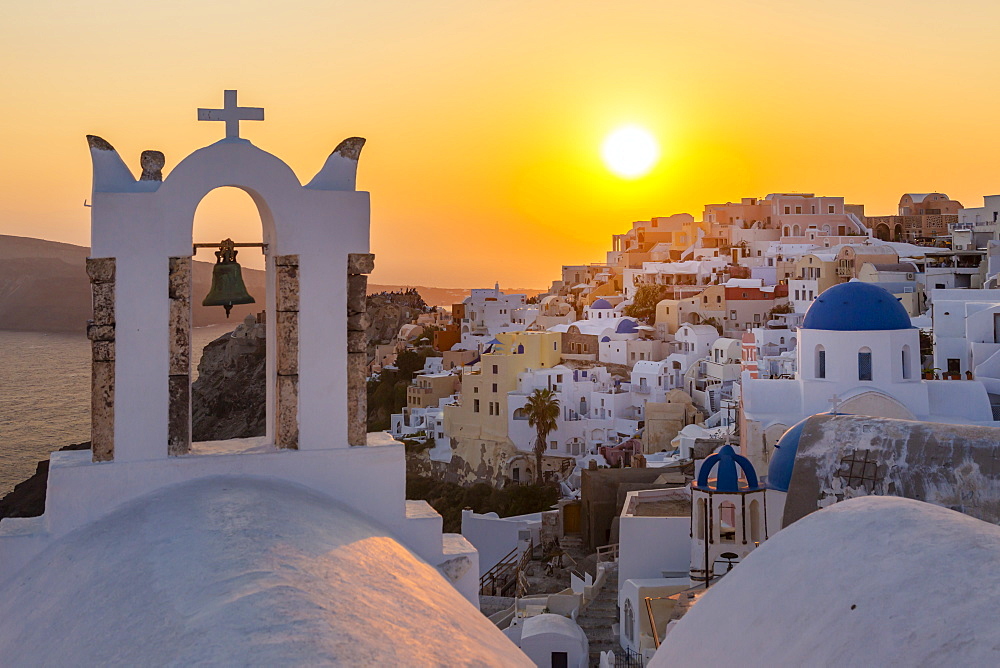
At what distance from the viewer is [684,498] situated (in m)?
17.8

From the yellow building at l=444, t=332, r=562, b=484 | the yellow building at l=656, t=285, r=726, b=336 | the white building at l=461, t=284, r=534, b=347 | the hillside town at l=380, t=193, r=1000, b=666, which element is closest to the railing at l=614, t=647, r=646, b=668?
the hillside town at l=380, t=193, r=1000, b=666

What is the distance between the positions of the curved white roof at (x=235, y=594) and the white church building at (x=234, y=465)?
0.01m

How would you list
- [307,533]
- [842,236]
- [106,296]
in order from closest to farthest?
[307,533] → [106,296] → [842,236]

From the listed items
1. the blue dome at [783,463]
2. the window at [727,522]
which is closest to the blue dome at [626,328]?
the window at [727,522]

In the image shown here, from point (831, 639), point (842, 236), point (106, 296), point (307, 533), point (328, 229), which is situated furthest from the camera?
point (842, 236)

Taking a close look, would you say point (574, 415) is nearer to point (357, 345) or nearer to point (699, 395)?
point (699, 395)

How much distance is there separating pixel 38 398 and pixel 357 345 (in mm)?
45589

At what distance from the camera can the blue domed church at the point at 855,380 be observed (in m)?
17.8

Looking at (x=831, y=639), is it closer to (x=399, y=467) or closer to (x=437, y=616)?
(x=437, y=616)

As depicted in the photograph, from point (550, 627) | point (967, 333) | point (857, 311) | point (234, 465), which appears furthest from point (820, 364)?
point (234, 465)

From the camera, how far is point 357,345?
15.8ft

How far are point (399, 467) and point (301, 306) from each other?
914mm

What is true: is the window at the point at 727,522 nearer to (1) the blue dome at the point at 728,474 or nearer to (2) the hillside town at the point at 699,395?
(2) the hillside town at the point at 699,395

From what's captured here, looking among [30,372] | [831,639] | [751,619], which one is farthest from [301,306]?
[30,372]
